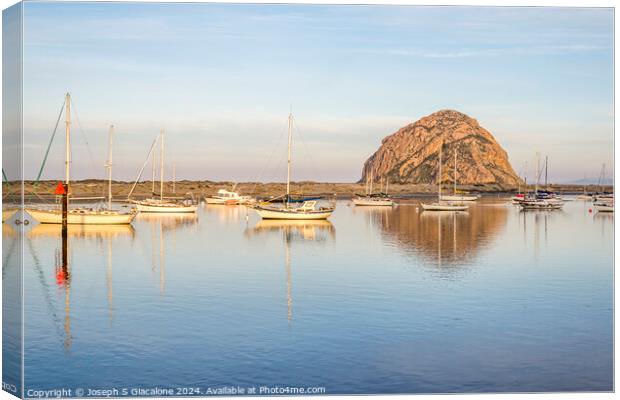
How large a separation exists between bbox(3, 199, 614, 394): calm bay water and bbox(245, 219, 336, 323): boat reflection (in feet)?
15.2

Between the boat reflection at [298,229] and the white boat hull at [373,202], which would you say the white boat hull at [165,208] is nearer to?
the boat reflection at [298,229]

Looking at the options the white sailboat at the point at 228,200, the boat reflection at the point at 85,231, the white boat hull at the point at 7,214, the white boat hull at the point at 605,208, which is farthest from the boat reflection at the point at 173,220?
the white boat hull at the point at 605,208

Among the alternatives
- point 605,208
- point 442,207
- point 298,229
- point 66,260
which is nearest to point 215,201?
point 442,207

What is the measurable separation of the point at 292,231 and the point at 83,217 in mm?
17125

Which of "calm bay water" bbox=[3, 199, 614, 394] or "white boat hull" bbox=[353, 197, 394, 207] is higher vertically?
"white boat hull" bbox=[353, 197, 394, 207]

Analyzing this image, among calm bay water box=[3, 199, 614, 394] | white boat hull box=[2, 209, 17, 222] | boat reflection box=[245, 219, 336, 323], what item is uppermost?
white boat hull box=[2, 209, 17, 222]

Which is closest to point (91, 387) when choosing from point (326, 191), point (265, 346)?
point (265, 346)

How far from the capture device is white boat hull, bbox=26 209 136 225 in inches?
2414

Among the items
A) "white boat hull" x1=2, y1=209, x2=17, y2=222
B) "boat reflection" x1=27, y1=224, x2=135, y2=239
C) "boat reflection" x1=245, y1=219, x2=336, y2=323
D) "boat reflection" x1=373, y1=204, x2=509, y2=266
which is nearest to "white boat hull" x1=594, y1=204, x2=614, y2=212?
"boat reflection" x1=373, y1=204, x2=509, y2=266

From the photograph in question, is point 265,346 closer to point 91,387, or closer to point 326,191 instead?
point 91,387

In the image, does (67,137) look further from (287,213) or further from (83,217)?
(287,213)

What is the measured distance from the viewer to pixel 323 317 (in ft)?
73.5

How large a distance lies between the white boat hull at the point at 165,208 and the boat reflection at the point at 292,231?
13.6 metres

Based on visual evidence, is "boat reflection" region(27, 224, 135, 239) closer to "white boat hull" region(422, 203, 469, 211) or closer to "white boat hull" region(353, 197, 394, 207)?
"white boat hull" region(422, 203, 469, 211)
